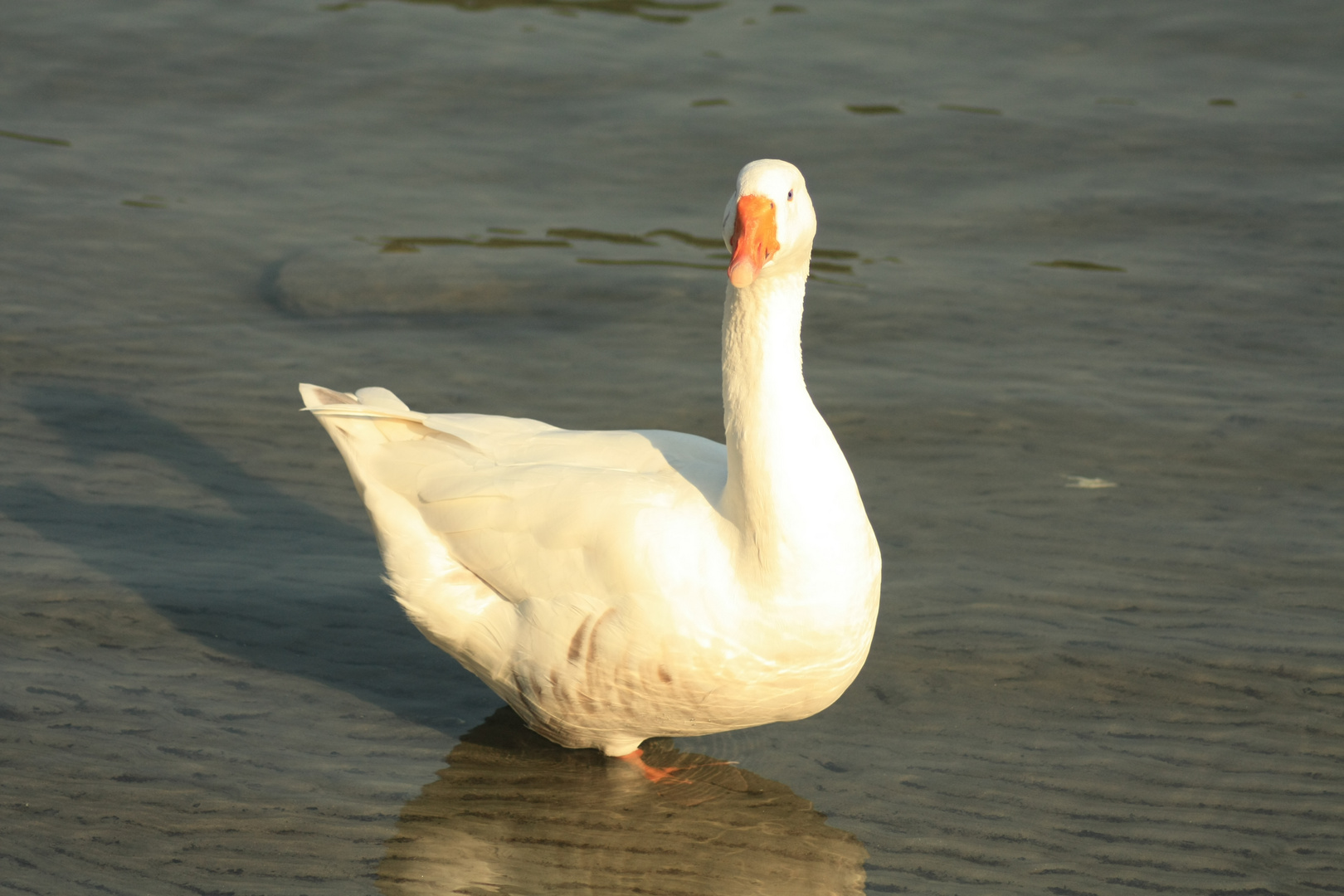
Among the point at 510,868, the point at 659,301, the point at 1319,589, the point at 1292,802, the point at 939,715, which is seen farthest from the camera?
the point at 659,301

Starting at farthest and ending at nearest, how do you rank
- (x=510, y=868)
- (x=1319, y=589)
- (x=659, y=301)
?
(x=659, y=301), (x=1319, y=589), (x=510, y=868)

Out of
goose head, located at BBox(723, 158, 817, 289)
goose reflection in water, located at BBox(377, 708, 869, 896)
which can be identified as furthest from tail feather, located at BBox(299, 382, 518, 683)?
goose head, located at BBox(723, 158, 817, 289)

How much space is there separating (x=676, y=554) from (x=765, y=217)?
1046 mm

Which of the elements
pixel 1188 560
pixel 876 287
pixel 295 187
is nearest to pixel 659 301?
pixel 876 287

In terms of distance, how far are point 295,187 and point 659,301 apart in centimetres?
291

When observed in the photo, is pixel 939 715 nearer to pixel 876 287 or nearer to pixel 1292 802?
pixel 1292 802

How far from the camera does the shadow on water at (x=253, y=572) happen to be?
5152 millimetres

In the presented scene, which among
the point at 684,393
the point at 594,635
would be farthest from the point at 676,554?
the point at 684,393

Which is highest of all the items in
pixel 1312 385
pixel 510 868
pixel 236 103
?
pixel 236 103

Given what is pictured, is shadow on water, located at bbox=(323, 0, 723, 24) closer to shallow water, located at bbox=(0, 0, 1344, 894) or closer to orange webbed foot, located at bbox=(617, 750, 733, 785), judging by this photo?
shallow water, located at bbox=(0, 0, 1344, 894)

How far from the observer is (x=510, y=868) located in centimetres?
419

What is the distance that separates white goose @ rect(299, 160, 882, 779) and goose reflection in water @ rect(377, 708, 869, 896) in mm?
182

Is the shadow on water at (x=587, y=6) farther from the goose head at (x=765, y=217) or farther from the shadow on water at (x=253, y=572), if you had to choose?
the goose head at (x=765, y=217)

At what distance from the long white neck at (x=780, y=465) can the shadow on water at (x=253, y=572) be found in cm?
151
